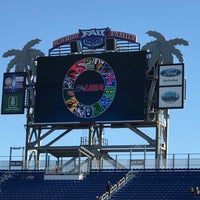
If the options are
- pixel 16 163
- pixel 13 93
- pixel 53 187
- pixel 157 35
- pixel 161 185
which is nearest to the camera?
pixel 161 185

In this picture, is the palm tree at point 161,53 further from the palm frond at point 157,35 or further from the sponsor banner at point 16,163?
the sponsor banner at point 16,163

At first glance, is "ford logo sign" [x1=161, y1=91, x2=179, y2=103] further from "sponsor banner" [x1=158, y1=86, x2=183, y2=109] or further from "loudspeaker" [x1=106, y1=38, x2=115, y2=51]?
"loudspeaker" [x1=106, y1=38, x2=115, y2=51]

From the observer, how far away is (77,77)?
203 ft

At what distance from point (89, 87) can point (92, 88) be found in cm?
22

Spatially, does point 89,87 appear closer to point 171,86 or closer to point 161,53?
point 161,53

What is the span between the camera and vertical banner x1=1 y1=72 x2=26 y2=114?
62.8 metres

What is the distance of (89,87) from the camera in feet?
202

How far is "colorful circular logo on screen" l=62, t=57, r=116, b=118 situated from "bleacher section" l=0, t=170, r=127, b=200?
389cm

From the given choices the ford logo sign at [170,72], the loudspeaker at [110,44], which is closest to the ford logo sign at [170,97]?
the ford logo sign at [170,72]

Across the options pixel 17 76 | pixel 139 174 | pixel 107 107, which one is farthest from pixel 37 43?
pixel 139 174

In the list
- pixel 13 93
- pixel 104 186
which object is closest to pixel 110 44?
pixel 13 93

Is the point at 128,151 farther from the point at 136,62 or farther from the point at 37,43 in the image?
the point at 37,43

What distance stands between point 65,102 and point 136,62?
4.75 metres

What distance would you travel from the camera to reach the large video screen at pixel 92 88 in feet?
199
